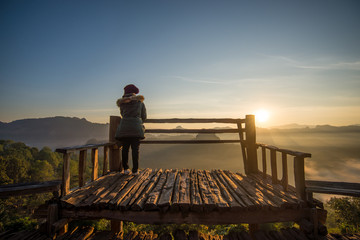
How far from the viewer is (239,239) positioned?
2.90 metres

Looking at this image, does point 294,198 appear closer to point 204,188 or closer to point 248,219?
point 248,219

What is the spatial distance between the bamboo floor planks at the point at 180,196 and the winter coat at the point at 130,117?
1.14 metres

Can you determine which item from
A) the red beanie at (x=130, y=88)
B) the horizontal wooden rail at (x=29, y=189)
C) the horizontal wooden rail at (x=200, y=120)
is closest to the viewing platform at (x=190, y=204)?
the horizontal wooden rail at (x=29, y=189)

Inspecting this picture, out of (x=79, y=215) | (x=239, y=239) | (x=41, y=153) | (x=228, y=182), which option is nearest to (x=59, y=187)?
(x=79, y=215)

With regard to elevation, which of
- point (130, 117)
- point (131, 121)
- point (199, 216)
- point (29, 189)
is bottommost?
point (199, 216)

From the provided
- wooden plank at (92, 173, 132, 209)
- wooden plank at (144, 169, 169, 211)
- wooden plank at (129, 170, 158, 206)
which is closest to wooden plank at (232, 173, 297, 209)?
wooden plank at (144, 169, 169, 211)

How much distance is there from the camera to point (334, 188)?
3814mm

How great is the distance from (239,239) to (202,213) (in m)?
0.69

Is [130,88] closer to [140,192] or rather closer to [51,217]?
[140,192]

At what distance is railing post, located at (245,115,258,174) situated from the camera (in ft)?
18.2

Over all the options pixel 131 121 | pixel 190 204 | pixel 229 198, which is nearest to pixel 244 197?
pixel 229 198

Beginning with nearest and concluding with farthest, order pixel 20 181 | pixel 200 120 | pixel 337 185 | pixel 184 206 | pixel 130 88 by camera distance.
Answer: pixel 184 206, pixel 337 185, pixel 130 88, pixel 200 120, pixel 20 181

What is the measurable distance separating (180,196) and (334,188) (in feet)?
10.5

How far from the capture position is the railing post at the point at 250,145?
556 centimetres
